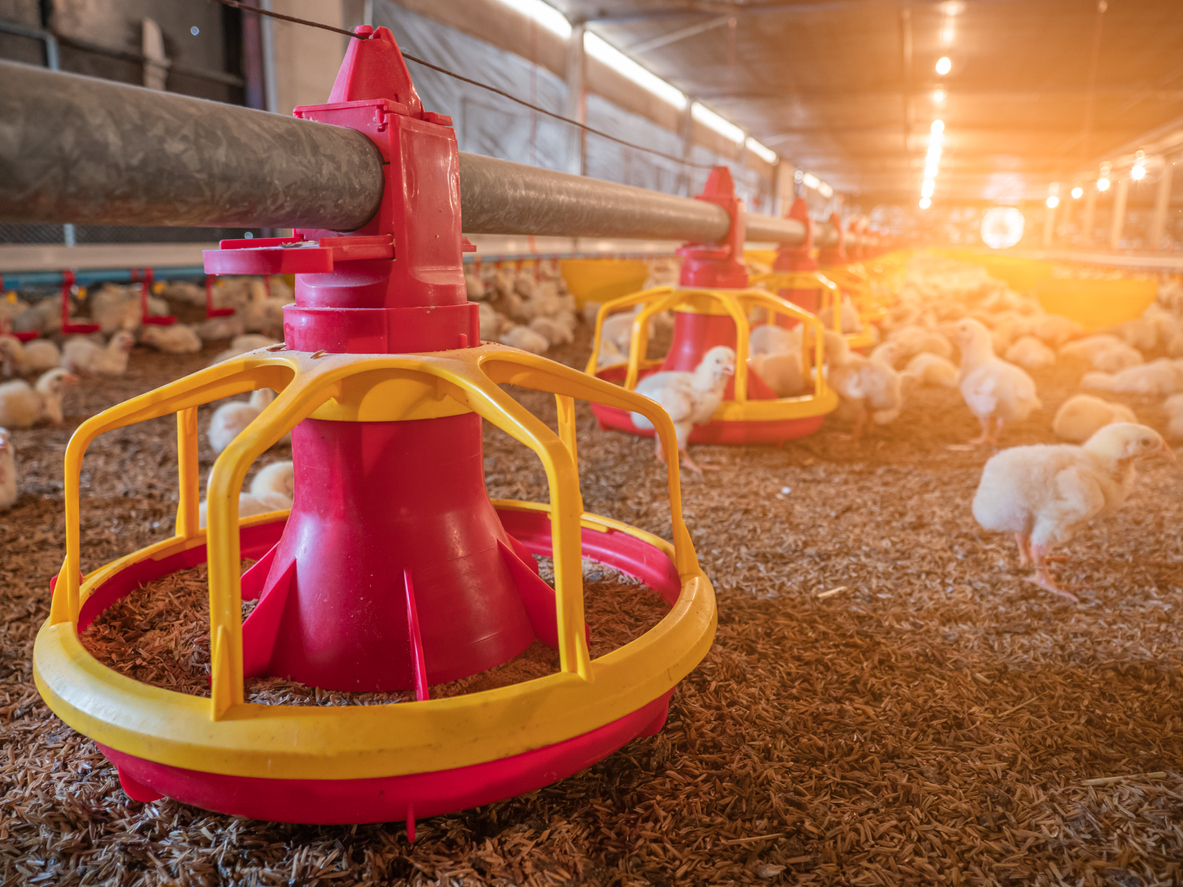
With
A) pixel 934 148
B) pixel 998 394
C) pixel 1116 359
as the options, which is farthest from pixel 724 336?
pixel 934 148

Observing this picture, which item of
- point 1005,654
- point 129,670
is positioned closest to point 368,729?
point 129,670

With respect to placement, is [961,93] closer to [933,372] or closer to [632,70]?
[632,70]

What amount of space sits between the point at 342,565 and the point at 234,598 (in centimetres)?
44

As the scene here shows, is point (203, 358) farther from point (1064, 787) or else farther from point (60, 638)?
point (1064, 787)

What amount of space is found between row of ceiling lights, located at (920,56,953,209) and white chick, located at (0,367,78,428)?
49.3 feet

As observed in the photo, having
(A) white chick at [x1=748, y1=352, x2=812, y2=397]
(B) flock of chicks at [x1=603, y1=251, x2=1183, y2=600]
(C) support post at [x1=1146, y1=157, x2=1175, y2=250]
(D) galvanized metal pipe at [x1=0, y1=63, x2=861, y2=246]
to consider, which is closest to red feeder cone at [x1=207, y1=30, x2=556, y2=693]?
(D) galvanized metal pipe at [x1=0, y1=63, x2=861, y2=246]

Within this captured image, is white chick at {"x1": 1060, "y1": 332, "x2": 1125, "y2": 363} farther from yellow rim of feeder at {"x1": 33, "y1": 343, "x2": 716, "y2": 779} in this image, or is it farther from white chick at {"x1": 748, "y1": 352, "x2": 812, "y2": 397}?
yellow rim of feeder at {"x1": 33, "y1": 343, "x2": 716, "y2": 779}

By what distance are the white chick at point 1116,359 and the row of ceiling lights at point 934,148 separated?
955cm

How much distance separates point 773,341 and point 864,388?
1.49 m

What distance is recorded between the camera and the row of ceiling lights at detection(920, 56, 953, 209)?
584 inches

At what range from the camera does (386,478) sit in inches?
68.2

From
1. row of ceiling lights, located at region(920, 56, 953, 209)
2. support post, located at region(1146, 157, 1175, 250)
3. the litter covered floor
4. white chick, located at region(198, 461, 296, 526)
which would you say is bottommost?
the litter covered floor

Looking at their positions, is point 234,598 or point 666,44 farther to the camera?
point 666,44

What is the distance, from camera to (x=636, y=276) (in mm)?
11742
